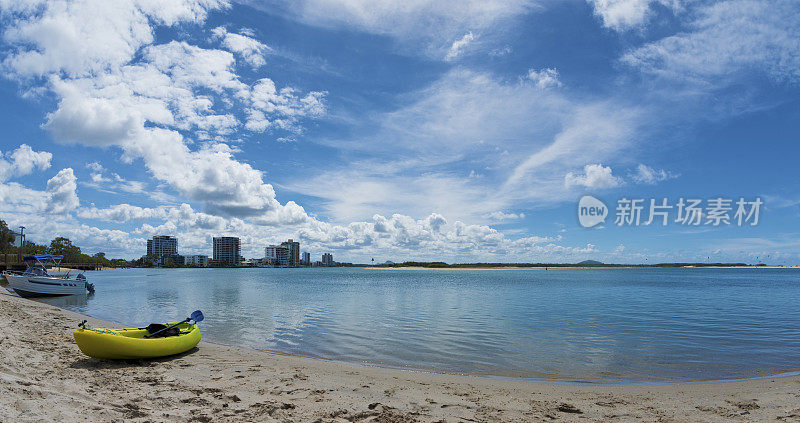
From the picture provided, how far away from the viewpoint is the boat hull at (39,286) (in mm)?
39281

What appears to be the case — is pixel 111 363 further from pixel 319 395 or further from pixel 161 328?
pixel 319 395

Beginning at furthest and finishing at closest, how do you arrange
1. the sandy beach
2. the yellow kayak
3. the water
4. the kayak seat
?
the kayak seat → the water → the yellow kayak → the sandy beach

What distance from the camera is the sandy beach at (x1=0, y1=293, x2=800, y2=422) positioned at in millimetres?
7914

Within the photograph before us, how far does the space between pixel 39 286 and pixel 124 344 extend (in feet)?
128

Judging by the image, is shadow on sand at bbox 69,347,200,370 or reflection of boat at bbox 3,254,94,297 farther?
reflection of boat at bbox 3,254,94,297

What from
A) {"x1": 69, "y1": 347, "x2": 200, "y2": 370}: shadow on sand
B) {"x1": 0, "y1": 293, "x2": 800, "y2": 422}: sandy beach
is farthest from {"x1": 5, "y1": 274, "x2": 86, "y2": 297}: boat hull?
{"x1": 69, "y1": 347, "x2": 200, "y2": 370}: shadow on sand

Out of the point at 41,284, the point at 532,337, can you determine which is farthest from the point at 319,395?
the point at 41,284

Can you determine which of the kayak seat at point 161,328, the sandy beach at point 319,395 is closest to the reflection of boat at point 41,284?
the sandy beach at point 319,395

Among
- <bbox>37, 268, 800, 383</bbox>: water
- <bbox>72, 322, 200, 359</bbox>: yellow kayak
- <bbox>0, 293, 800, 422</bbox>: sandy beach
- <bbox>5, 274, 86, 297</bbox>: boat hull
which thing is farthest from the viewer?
<bbox>5, 274, 86, 297</bbox>: boat hull

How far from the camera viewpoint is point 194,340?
600 inches

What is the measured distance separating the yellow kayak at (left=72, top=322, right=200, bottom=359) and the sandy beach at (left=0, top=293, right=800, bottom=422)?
1.07ft

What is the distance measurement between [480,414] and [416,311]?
21.4 m

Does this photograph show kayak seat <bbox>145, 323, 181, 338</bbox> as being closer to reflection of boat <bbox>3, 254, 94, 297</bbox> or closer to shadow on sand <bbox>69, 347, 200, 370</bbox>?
shadow on sand <bbox>69, 347, 200, 370</bbox>

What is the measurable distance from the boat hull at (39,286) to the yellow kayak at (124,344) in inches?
1454
